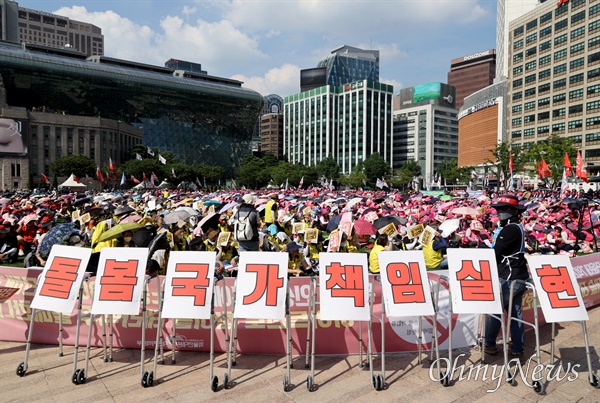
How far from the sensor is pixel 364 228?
32.5ft

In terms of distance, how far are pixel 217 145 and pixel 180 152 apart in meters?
12.2

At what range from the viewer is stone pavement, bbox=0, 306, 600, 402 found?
16.2 ft

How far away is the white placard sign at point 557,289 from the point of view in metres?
5.20

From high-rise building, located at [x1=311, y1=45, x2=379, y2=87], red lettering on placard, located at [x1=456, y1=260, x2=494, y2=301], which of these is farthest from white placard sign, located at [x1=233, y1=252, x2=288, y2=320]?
high-rise building, located at [x1=311, y1=45, x2=379, y2=87]

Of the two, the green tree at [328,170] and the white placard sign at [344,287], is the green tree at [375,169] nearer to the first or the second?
the green tree at [328,170]

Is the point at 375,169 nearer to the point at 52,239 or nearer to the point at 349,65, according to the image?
the point at 349,65

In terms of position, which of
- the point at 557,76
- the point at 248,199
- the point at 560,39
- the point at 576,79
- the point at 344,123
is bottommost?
the point at 248,199

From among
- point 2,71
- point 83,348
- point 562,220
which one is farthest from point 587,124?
point 2,71

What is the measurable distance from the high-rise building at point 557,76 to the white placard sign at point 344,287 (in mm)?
77519

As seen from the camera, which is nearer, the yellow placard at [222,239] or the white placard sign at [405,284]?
the white placard sign at [405,284]

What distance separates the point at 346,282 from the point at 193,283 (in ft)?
6.32

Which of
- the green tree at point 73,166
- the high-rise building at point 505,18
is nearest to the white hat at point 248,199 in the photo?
the green tree at point 73,166

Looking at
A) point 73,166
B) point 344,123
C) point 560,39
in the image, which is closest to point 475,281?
point 73,166

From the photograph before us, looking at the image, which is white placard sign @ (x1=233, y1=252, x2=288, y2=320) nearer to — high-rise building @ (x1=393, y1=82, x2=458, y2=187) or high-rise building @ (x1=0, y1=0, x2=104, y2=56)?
high-rise building @ (x1=393, y1=82, x2=458, y2=187)
